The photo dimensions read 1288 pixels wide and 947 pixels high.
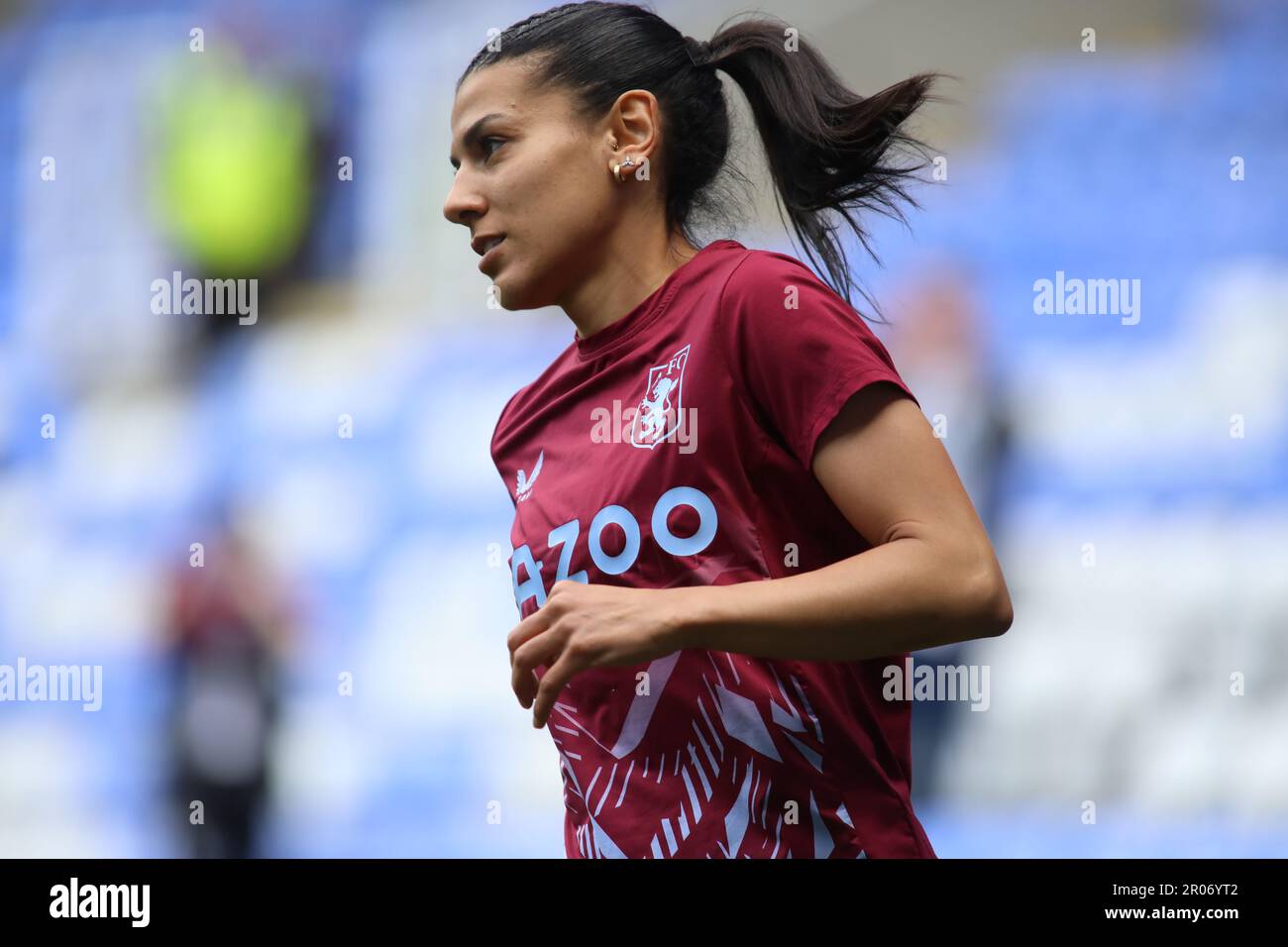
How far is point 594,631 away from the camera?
Answer: 933mm

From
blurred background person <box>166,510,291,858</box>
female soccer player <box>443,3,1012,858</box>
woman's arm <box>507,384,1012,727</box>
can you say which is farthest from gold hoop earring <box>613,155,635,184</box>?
blurred background person <box>166,510,291,858</box>

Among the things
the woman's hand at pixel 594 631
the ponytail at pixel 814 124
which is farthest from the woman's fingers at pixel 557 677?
the ponytail at pixel 814 124

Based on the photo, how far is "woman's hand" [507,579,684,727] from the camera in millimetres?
927

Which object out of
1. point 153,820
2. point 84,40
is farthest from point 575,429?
point 84,40

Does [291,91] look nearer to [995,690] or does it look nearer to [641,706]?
[995,690]

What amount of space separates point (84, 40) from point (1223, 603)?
9.27 ft

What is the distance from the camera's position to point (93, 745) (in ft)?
9.54

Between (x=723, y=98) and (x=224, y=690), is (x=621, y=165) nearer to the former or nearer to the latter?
(x=723, y=98)

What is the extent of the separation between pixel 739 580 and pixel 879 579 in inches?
5.8

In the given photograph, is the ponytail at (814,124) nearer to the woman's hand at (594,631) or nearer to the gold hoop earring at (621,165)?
the gold hoop earring at (621,165)

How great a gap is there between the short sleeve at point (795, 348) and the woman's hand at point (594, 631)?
18 centimetres

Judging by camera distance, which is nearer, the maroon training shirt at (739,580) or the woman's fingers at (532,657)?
the woman's fingers at (532,657)

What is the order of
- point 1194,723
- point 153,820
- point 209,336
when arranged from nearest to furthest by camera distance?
1. point 1194,723
2. point 153,820
3. point 209,336

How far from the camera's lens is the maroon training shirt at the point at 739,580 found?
3.48 ft
